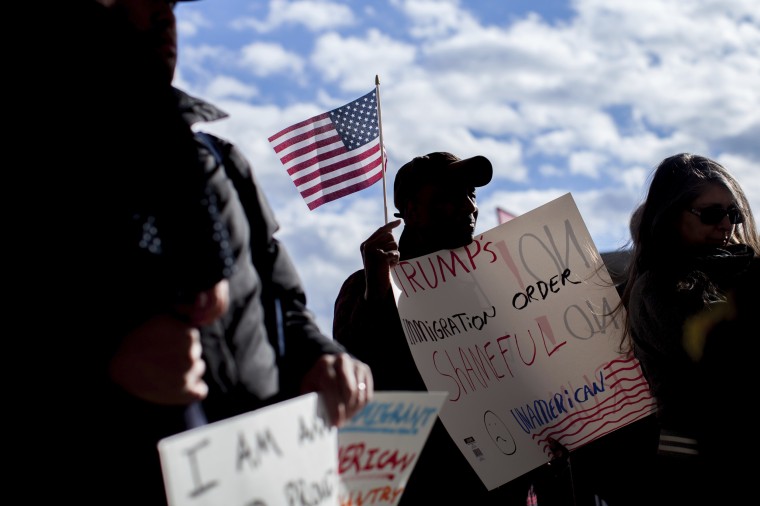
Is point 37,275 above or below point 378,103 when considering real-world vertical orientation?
below

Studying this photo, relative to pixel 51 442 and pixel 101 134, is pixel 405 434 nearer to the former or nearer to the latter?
pixel 51 442

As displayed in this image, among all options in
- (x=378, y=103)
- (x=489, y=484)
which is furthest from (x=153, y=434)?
(x=378, y=103)

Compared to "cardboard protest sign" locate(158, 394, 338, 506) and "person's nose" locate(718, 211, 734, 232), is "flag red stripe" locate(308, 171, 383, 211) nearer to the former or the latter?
"person's nose" locate(718, 211, 734, 232)

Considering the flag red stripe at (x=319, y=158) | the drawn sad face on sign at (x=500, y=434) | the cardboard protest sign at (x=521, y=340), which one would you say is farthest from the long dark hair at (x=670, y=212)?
the flag red stripe at (x=319, y=158)

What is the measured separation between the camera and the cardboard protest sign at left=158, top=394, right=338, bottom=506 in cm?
139

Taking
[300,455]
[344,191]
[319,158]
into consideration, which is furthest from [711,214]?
[300,455]

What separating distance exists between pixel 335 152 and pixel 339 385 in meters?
3.21

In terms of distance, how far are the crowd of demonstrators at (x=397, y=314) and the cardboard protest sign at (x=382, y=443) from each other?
65.4 inches

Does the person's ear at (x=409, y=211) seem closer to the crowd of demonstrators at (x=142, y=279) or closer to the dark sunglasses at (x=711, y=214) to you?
the dark sunglasses at (x=711, y=214)

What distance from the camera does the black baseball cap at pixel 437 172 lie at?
12.5ft

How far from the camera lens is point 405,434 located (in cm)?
181

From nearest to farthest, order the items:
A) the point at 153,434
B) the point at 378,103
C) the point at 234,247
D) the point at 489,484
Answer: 1. the point at 153,434
2. the point at 234,247
3. the point at 489,484
4. the point at 378,103

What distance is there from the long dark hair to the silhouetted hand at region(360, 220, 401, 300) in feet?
2.85

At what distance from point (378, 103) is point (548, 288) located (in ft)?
4.74
